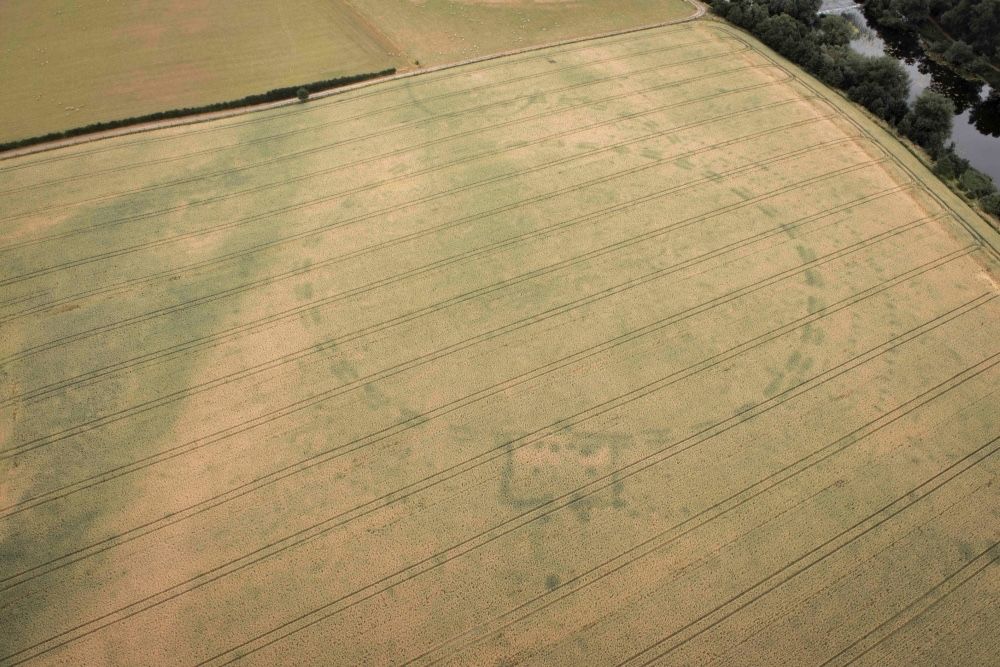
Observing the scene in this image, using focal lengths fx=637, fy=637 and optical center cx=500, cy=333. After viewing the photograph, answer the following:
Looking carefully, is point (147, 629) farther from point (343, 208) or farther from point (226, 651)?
point (343, 208)

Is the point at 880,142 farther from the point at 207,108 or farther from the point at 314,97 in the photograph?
the point at 207,108


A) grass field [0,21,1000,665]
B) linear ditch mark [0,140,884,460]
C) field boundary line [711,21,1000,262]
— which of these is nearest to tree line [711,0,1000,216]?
field boundary line [711,21,1000,262]

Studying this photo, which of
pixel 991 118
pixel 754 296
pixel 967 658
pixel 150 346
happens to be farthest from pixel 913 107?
pixel 150 346

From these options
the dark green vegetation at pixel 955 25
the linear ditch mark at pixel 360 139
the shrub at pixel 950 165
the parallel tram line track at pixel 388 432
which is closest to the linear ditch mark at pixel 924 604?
the parallel tram line track at pixel 388 432

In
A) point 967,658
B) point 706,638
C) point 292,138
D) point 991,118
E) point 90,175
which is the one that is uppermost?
point 991,118

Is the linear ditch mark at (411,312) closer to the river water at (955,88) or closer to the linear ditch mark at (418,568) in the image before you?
the linear ditch mark at (418,568)

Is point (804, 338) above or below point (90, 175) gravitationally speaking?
above
